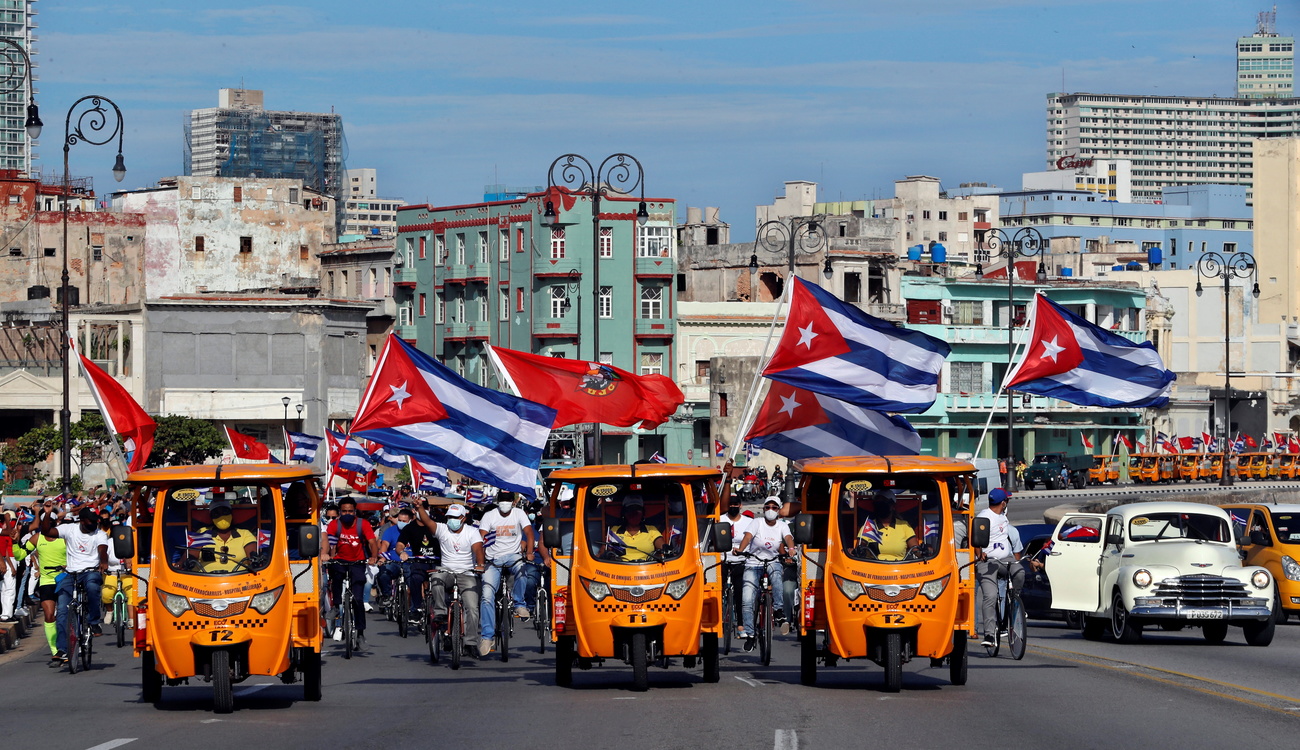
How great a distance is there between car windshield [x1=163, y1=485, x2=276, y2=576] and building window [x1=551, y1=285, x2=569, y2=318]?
64597mm

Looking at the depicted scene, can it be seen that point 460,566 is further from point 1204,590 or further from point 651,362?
Answer: point 651,362

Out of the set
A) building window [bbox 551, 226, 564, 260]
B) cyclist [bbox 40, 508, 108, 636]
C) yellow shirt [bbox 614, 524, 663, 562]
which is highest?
building window [bbox 551, 226, 564, 260]

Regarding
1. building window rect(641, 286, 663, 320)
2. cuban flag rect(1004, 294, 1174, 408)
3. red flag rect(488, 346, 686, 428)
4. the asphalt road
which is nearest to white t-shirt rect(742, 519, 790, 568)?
the asphalt road

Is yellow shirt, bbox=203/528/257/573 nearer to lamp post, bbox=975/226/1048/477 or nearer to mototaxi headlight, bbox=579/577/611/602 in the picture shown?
mototaxi headlight, bbox=579/577/611/602

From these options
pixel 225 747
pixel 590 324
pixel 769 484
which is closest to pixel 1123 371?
pixel 225 747

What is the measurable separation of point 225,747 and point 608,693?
15.2 ft

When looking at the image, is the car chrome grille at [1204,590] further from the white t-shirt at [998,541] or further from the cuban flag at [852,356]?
the cuban flag at [852,356]

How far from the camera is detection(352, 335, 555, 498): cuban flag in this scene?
96.7 feet

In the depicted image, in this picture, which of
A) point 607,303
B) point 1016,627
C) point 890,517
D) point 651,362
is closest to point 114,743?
point 890,517

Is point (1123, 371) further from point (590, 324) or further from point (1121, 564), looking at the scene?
point (590, 324)

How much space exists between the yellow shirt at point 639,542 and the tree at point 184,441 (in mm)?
51470

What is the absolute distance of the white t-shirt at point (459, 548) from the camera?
20.6 meters

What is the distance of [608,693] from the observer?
57.4ft

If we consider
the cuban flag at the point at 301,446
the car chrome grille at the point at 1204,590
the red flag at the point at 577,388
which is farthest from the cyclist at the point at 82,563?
the cuban flag at the point at 301,446
